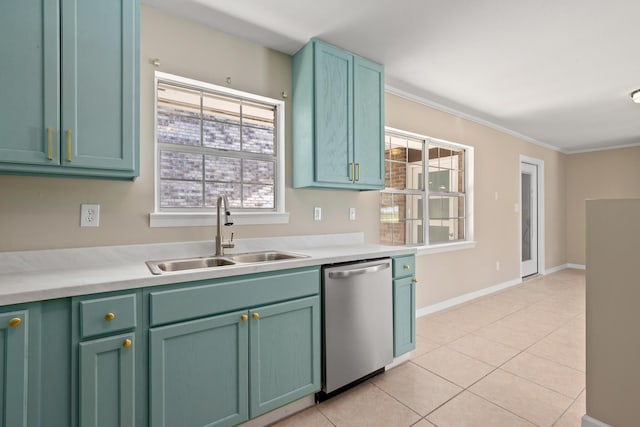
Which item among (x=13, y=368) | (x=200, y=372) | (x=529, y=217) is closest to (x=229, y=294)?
(x=200, y=372)

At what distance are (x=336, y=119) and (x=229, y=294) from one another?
1.59 meters

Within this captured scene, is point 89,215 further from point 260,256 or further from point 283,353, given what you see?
point 283,353

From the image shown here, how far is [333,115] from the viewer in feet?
8.20

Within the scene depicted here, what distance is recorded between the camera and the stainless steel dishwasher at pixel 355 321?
2.04 metres

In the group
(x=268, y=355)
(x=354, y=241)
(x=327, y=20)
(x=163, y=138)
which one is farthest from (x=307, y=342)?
(x=327, y=20)

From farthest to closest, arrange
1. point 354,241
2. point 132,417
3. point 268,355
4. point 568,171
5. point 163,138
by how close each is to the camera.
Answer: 1. point 568,171
2. point 354,241
3. point 163,138
4. point 268,355
5. point 132,417

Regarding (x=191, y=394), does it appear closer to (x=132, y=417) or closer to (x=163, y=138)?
(x=132, y=417)

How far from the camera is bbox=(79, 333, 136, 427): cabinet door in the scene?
4.27 ft

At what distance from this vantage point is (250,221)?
240 cm

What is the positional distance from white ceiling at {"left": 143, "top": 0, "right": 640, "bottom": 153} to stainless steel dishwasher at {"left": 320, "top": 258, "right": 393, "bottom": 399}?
173 cm

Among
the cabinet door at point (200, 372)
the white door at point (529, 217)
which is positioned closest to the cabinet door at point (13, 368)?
A: the cabinet door at point (200, 372)

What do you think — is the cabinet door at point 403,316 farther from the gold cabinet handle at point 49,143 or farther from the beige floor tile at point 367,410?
the gold cabinet handle at point 49,143

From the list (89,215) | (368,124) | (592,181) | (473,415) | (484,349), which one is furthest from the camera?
(592,181)

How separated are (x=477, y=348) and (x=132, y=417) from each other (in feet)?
9.00
